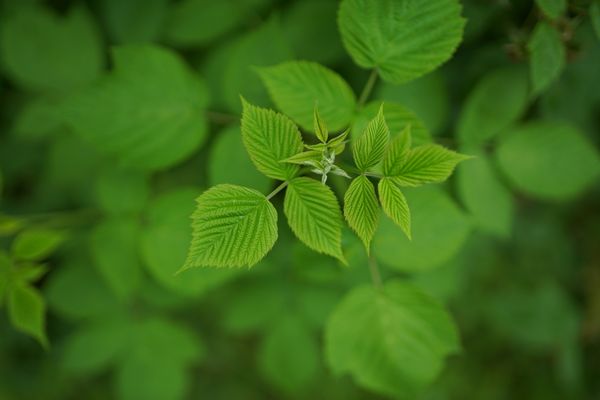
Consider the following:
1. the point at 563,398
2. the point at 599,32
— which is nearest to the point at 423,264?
the point at 599,32

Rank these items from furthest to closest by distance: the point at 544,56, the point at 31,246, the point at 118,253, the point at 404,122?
the point at 118,253 < the point at 31,246 < the point at 544,56 < the point at 404,122

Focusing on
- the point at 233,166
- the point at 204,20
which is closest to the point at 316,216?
the point at 233,166

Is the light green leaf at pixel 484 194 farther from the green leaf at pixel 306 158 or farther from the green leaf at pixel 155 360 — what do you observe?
the green leaf at pixel 155 360

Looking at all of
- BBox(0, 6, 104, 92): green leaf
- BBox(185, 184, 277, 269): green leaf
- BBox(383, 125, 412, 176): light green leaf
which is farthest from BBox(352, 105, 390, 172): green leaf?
BBox(0, 6, 104, 92): green leaf

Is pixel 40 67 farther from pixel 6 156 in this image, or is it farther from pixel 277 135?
pixel 277 135

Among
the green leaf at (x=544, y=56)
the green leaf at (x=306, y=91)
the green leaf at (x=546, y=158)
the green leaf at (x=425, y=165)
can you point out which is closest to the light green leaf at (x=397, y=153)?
the green leaf at (x=425, y=165)

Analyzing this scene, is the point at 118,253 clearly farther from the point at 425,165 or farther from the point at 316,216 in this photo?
the point at 425,165
